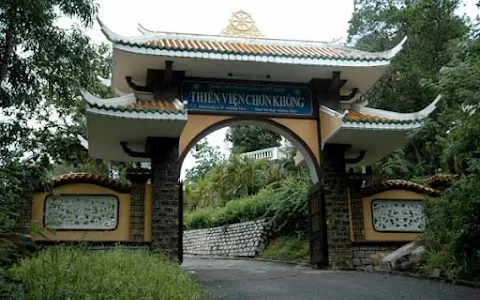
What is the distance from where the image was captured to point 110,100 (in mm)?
8578

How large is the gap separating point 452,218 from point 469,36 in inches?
88.7

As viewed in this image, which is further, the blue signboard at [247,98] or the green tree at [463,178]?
the blue signboard at [247,98]

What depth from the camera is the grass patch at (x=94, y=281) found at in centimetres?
338

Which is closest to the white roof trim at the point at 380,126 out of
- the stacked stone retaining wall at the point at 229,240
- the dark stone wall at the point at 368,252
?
the dark stone wall at the point at 368,252

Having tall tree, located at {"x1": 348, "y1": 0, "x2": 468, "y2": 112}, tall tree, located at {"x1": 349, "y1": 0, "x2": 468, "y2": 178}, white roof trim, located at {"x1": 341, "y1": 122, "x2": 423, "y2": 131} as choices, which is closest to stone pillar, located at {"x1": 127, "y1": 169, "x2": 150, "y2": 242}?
white roof trim, located at {"x1": 341, "y1": 122, "x2": 423, "y2": 131}

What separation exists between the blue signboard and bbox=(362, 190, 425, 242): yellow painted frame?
1968 millimetres

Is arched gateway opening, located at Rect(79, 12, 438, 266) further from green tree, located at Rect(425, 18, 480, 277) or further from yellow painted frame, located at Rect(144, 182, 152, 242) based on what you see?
green tree, located at Rect(425, 18, 480, 277)

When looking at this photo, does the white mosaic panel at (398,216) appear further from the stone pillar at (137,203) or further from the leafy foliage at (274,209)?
the stone pillar at (137,203)

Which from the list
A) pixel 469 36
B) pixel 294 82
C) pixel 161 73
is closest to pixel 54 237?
pixel 161 73

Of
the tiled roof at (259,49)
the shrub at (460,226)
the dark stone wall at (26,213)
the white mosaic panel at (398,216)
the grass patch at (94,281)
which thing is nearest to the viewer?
the grass patch at (94,281)

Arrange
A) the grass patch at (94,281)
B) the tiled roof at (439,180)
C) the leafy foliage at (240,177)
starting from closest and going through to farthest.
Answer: the grass patch at (94,281)
the tiled roof at (439,180)
the leafy foliage at (240,177)

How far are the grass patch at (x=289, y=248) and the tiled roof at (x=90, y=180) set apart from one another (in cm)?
496

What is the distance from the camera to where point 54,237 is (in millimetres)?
8031

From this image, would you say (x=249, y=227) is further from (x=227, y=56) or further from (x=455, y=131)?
(x=455, y=131)
